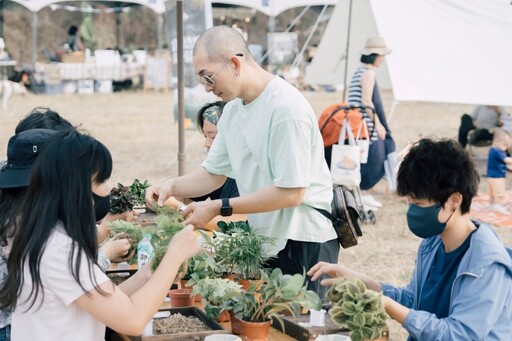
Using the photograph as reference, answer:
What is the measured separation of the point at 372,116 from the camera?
25.4 ft

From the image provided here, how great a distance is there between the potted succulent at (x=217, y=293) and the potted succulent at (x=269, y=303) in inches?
3.1

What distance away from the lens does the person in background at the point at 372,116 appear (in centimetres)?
792

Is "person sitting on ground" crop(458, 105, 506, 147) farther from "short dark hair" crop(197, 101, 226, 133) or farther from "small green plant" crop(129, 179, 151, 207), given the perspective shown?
"small green plant" crop(129, 179, 151, 207)

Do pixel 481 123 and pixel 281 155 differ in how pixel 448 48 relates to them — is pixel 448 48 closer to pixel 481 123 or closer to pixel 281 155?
pixel 481 123

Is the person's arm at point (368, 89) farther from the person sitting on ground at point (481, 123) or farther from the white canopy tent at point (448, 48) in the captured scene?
the person sitting on ground at point (481, 123)

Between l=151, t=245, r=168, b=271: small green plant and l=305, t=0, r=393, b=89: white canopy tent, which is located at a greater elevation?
l=305, t=0, r=393, b=89: white canopy tent

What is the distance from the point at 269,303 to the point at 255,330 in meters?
0.09

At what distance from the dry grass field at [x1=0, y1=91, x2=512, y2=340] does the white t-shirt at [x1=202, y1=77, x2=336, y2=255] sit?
1.66m

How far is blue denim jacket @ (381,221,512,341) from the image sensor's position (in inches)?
92.8

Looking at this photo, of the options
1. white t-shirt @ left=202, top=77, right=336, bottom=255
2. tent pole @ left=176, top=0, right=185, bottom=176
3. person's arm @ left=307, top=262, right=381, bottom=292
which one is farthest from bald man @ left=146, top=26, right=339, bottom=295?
tent pole @ left=176, top=0, right=185, bottom=176

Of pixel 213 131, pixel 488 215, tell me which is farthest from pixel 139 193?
pixel 488 215

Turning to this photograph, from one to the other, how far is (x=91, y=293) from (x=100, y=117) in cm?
1449

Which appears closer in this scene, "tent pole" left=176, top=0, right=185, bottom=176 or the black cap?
the black cap

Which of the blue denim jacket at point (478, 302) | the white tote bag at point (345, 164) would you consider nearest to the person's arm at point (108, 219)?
the blue denim jacket at point (478, 302)
